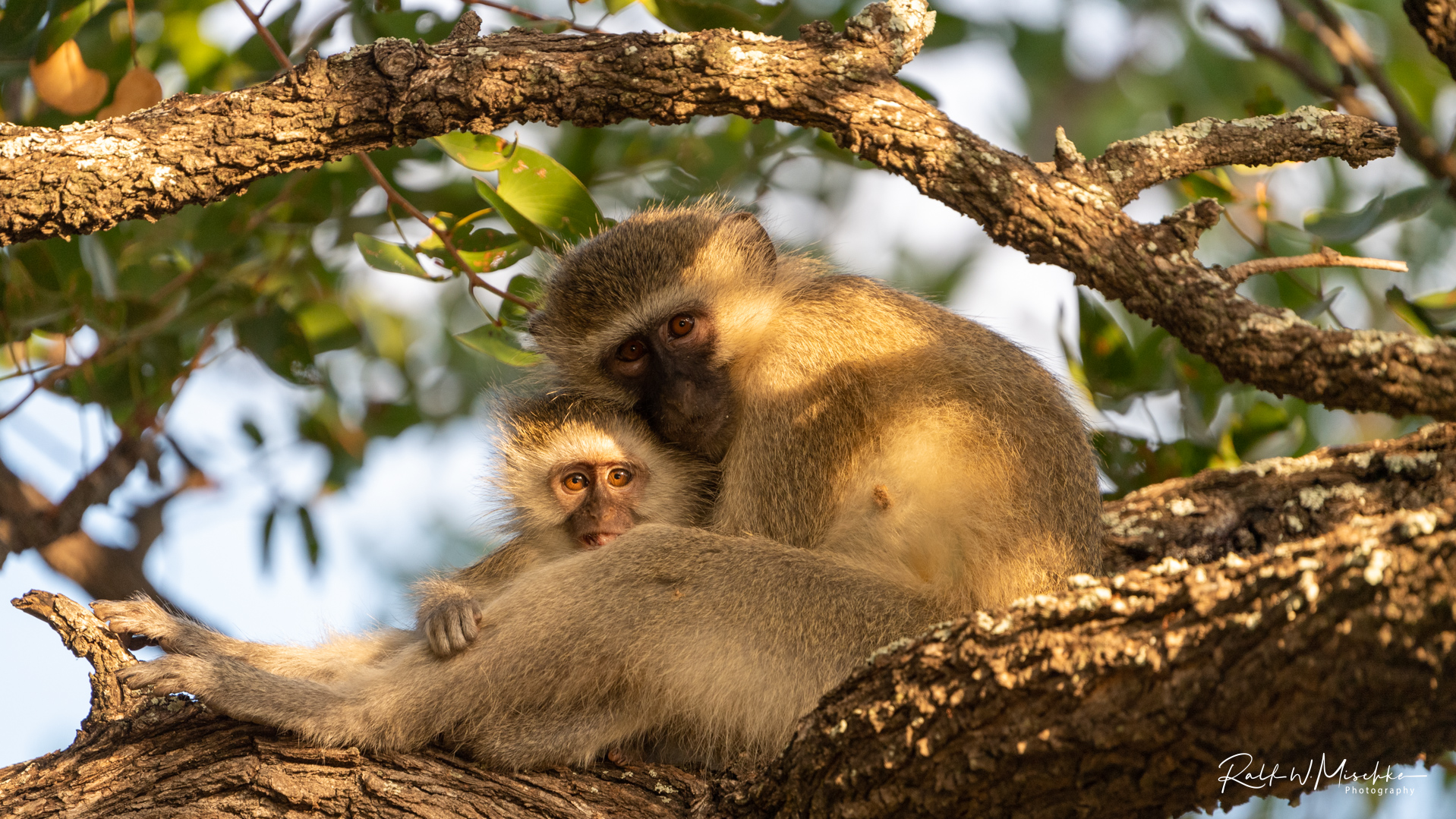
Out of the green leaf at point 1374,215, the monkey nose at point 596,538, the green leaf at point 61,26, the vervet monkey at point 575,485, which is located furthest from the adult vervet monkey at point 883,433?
the green leaf at point 61,26

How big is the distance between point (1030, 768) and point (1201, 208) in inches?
49.7

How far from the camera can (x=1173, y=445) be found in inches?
164

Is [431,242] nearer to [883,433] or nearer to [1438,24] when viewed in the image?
[883,433]

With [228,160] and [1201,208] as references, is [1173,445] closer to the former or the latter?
[1201,208]

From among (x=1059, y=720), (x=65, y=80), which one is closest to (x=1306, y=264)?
(x=1059, y=720)

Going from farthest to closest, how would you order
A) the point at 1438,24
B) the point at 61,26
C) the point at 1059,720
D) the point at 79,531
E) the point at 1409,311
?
the point at 79,531, the point at 61,26, the point at 1409,311, the point at 1438,24, the point at 1059,720

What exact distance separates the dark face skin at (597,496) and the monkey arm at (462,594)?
8.0 inches

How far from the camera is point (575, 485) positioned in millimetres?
4121

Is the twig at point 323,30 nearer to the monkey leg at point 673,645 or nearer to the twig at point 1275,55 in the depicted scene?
the monkey leg at point 673,645

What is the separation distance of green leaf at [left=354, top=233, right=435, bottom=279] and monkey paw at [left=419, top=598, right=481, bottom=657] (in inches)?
47.6

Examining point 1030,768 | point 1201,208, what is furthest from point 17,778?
point 1201,208

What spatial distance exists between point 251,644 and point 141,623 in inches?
13.9

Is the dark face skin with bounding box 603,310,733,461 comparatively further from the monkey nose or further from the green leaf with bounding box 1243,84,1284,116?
the green leaf with bounding box 1243,84,1284,116

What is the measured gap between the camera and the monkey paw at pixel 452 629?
3.02m
